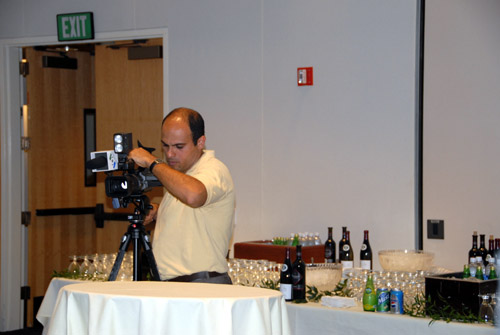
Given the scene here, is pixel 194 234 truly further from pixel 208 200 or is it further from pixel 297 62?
pixel 297 62

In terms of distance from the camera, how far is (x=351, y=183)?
462 centimetres

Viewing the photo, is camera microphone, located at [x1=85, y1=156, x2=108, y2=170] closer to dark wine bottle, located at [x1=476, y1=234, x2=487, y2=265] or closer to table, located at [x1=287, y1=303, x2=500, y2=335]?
table, located at [x1=287, y1=303, x2=500, y2=335]

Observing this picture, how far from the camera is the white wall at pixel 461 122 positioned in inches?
165

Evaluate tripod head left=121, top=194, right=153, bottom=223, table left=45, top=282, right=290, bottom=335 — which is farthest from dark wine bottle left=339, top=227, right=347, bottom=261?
table left=45, top=282, right=290, bottom=335

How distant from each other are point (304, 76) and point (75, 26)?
1996mm

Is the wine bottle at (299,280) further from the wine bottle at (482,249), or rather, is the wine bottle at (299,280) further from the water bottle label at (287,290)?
the wine bottle at (482,249)

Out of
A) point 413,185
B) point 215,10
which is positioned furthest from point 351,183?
point 215,10

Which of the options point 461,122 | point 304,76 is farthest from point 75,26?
point 461,122

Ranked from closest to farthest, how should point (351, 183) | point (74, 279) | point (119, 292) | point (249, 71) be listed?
point (119, 292), point (74, 279), point (351, 183), point (249, 71)

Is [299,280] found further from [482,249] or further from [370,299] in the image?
[482,249]

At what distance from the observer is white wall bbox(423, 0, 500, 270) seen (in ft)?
13.7

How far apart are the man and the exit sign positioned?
9.24 ft

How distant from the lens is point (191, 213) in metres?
2.88

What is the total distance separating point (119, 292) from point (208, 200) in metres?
0.71
